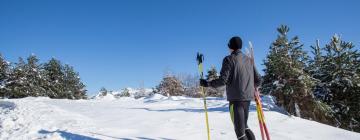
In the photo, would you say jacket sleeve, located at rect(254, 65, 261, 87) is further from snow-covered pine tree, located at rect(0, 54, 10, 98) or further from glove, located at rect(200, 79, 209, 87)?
snow-covered pine tree, located at rect(0, 54, 10, 98)

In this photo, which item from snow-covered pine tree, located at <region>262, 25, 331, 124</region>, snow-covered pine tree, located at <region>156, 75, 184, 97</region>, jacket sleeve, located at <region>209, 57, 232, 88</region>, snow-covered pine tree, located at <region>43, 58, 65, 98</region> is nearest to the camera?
jacket sleeve, located at <region>209, 57, 232, 88</region>

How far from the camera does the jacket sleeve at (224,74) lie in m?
5.50

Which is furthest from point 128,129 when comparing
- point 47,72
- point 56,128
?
point 47,72

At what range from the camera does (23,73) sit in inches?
1784

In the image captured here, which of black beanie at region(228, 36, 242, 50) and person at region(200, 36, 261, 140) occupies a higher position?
black beanie at region(228, 36, 242, 50)

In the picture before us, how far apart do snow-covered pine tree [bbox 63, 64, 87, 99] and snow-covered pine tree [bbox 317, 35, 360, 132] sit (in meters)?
40.7

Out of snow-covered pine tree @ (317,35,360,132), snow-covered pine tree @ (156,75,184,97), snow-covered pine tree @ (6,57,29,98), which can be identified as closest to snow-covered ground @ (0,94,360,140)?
snow-covered pine tree @ (317,35,360,132)

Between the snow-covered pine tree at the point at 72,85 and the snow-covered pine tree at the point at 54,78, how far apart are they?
2.87 feet

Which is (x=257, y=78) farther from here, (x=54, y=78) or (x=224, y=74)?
(x=54, y=78)

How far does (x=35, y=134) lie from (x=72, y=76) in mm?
49598

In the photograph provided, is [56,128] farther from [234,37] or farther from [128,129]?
[234,37]

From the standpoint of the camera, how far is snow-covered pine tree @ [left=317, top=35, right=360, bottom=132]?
22.7 metres

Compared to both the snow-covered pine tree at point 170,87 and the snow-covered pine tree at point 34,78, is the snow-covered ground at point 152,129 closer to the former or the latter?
the snow-covered pine tree at point 34,78

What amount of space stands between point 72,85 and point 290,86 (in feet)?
145
